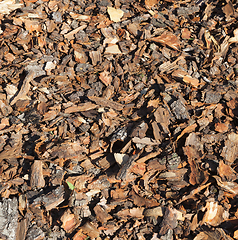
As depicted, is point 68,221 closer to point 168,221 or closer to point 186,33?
point 168,221

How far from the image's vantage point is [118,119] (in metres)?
4.71

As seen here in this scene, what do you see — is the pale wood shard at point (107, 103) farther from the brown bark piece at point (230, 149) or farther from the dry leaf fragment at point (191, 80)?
the brown bark piece at point (230, 149)

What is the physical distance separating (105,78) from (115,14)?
1.91m

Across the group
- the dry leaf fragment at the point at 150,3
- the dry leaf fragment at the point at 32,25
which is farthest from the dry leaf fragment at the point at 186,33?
the dry leaf fragment at the point at 32,25

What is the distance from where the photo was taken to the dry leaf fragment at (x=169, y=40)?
5.56 m

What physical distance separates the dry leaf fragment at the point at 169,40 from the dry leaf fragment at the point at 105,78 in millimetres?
1402

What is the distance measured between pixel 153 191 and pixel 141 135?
1.01 meters

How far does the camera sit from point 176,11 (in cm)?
601

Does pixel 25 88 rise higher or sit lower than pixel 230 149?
higher

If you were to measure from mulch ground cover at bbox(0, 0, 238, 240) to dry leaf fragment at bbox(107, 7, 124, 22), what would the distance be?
3cm

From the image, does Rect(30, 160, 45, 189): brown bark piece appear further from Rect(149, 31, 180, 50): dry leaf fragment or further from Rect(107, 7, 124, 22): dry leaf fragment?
Rect(107, 7, 124, 22): dry leaf fragment

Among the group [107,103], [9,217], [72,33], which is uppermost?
[72,33]

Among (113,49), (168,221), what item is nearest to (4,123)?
(113,49)

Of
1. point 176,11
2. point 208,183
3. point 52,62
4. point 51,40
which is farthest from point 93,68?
point 208,183
